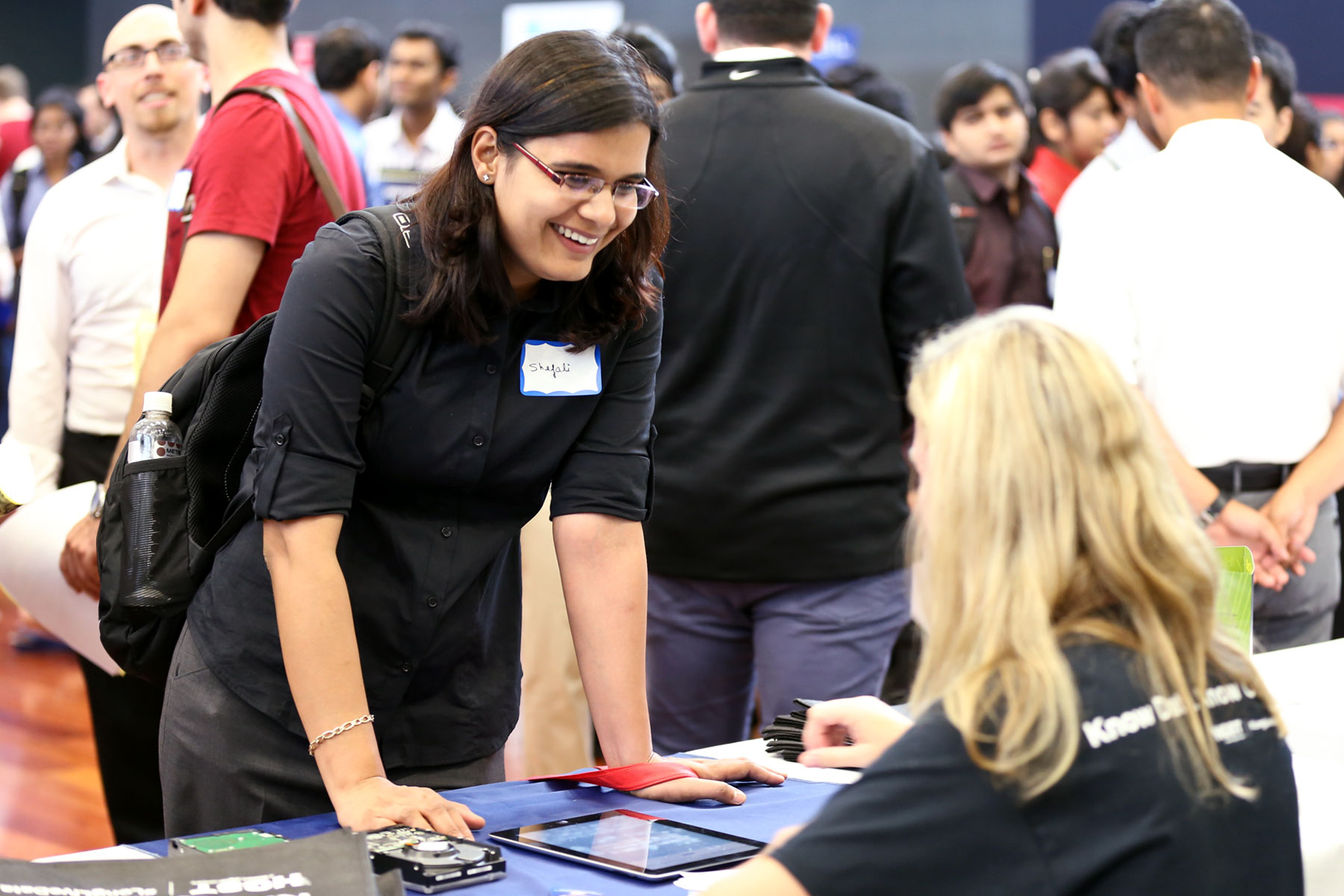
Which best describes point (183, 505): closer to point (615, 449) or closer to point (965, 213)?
point (615, 449)

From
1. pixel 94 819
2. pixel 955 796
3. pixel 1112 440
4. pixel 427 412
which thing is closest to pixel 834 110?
pixel 427 412

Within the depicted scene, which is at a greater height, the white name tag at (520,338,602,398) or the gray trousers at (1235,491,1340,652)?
the white name tag at (520,338,602,398)

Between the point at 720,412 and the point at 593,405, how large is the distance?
80 centimetres

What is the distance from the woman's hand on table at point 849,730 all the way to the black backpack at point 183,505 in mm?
677

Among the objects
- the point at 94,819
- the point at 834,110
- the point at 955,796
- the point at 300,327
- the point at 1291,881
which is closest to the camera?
the point at 955,796

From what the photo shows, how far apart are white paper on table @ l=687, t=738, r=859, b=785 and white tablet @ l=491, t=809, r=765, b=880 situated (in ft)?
0.82

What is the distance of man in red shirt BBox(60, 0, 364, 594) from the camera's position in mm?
2109

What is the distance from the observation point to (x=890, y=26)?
8.62 metres

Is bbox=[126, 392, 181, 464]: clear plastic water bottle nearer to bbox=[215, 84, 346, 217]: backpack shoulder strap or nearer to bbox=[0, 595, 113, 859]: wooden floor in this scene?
bbox=[215, 84, 346, 217]: backpack shoulder strap

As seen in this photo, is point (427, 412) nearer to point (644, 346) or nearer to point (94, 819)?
point (644, 346)

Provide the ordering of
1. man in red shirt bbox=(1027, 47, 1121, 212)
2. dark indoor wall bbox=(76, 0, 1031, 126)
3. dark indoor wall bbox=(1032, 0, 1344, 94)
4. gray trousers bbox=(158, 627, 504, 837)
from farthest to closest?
1. dark indoor wall bbox=(76, 0, 1031, 126)
2. dark indoor wall bbox=(1032, 0, 1344, 94)
3. man in red shirt bbox=(1027, 47, 1121, 212)
4. gray trousers bbox=(158, 627, 504, 837)

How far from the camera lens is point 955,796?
2.95 feet

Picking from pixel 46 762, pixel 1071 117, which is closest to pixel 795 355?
pixel 46 762

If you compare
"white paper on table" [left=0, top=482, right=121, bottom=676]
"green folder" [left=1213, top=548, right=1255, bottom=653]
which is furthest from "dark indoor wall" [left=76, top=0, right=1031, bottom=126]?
"green folder" [left=1213, top=548, right=1255, bottom=653]
